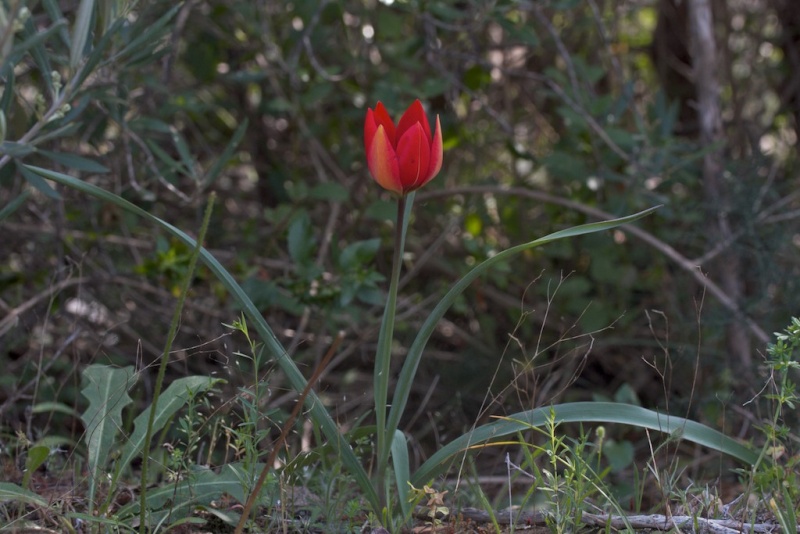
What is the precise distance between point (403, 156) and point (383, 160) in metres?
0.04

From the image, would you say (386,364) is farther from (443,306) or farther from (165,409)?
(165,409)

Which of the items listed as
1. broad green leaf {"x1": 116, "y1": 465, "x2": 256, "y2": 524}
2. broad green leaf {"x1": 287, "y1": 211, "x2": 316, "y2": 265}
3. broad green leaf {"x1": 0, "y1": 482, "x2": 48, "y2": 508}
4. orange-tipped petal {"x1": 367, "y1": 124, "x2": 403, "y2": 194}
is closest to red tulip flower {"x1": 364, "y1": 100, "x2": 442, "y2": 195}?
orange-tipped petal {"x1": 367, "y1": 124, "x2": 403, "y2": 194}

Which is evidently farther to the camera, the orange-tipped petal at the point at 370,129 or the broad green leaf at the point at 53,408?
the broad green leaf at the point at 53,408

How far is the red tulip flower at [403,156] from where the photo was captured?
1.56 metres

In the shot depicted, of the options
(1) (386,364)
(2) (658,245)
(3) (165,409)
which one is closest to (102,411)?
(3) (165,409)

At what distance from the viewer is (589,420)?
164 centimetres

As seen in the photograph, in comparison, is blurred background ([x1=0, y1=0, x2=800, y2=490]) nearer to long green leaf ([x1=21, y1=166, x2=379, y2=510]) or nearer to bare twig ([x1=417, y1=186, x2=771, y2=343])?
bare twig ([x1=417, y1=186, x2=771, y2=343])

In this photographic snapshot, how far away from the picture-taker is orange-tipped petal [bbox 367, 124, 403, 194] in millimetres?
1564

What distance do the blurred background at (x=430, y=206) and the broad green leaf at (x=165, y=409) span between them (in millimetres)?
669

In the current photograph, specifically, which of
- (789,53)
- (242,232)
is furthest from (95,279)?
(789,53)

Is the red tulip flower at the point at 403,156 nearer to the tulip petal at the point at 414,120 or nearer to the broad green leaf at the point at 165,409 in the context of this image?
the tulip petal at the point at 414,120

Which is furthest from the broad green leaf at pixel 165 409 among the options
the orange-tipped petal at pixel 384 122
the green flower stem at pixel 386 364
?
the orange-tipped petal at pixel 384 122

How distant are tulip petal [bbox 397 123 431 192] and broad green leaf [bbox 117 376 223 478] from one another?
571 mm

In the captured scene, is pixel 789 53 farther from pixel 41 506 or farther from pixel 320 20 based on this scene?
pixel 41 506
